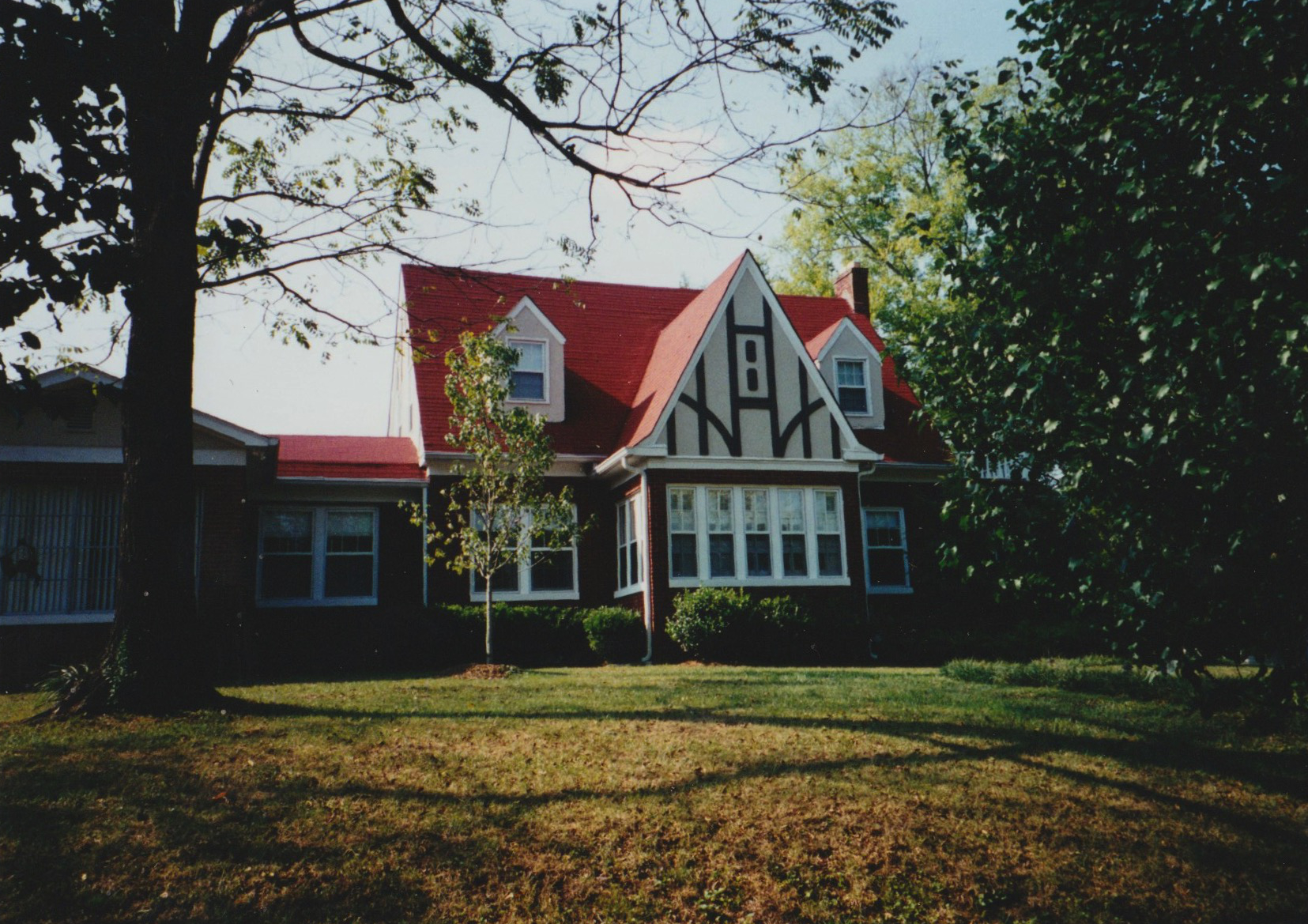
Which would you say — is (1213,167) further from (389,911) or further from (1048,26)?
(389,911)

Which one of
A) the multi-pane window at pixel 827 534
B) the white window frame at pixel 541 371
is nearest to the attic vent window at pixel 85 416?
the white window frame at pixel 541 371

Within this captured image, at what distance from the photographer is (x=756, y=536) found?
1784 centimetres

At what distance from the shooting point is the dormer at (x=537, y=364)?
771 inches

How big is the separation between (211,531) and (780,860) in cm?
1268

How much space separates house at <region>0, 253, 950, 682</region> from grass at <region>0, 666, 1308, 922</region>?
7.14m

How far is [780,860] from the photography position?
5.70 metres

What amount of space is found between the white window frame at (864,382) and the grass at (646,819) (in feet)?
42.7

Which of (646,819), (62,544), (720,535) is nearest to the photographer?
(646,819)

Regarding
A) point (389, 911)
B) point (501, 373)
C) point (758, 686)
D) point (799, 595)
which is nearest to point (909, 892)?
point (389, 911)

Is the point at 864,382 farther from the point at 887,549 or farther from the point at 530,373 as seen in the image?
the point at 530,373

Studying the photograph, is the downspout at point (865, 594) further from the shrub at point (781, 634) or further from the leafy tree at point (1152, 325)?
the leafy tree at point (1152, 325)

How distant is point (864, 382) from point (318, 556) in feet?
41.8

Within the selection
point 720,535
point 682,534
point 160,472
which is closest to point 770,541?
point 720,535

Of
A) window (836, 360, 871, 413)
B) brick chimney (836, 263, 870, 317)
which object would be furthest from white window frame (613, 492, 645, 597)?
brick chimney (836, 263, 870, 317)
